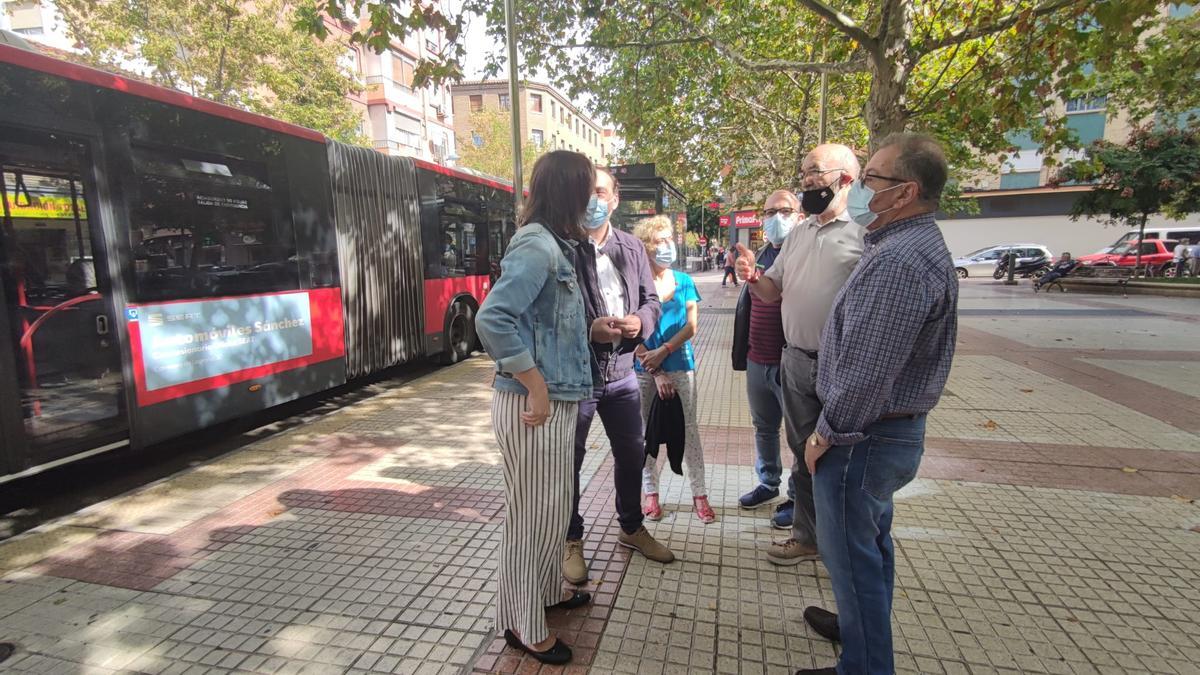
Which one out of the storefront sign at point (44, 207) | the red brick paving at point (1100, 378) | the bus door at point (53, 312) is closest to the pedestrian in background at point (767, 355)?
the red brick paving at point (1100, 378)

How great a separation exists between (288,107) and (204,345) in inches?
583

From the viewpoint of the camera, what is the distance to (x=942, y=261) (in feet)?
5.66

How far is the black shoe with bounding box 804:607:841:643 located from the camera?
7.69 feet

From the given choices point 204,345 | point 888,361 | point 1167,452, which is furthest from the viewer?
point 204,345

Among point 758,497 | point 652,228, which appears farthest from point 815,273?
point 758,497

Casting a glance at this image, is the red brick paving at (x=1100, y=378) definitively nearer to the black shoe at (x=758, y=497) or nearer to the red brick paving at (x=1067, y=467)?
the red brick paving at (x=1067, y=467)

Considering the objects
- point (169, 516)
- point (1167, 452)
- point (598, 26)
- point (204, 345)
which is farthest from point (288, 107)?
point (1167, 452)

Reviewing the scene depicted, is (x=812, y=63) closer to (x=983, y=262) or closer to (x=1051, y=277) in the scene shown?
(x=1051, y=277)

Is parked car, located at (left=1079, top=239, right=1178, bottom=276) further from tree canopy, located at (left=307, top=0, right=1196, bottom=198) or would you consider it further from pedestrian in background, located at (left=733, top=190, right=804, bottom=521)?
pedestrian in background, located at (left=733, top=190, right=804, bottom=521)

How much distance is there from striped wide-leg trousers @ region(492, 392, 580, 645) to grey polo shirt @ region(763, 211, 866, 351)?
3.69 ft

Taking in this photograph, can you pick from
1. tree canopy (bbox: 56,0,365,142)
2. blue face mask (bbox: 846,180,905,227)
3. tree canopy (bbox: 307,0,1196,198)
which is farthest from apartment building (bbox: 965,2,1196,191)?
blue face mask (bbox: 846,180,905,227)

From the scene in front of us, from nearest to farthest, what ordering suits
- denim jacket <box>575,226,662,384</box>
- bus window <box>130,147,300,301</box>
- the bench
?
denim jacket <box>575,226,662,384</box>
bus window <box>130,147,300,301</box>
the bench

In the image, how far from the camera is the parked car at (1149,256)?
21.7 m

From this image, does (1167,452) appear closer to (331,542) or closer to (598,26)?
(331,542)
